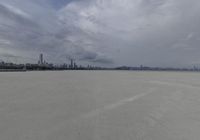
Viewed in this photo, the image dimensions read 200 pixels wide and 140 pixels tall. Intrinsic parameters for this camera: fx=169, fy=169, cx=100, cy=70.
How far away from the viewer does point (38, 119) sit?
5184mm

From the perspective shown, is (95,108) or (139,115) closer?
(139,115)

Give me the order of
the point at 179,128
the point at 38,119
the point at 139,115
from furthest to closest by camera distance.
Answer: the point at 139,115 → the point at 38,119 → the point at 179,128

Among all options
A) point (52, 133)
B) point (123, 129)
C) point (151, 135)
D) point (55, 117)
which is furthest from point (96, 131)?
point (55, 117)

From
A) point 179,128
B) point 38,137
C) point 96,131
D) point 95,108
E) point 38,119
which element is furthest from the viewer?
point 95,108

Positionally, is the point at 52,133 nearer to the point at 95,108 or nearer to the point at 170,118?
the point at 95,108

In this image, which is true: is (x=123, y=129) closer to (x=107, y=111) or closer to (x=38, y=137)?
(x=107, y=111)

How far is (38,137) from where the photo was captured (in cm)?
389

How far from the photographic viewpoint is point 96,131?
169 inches

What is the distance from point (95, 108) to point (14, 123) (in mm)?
2874

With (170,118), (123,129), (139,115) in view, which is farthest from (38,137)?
(170,118)

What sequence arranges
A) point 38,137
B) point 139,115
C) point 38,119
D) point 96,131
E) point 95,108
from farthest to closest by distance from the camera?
point 95,108
point 139,115
point 38,119
point 96,131
point 38,137

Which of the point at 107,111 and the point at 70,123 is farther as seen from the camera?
the point at 107,111

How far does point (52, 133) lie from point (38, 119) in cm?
127

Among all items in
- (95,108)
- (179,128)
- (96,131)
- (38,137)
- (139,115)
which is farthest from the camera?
(95,108)
